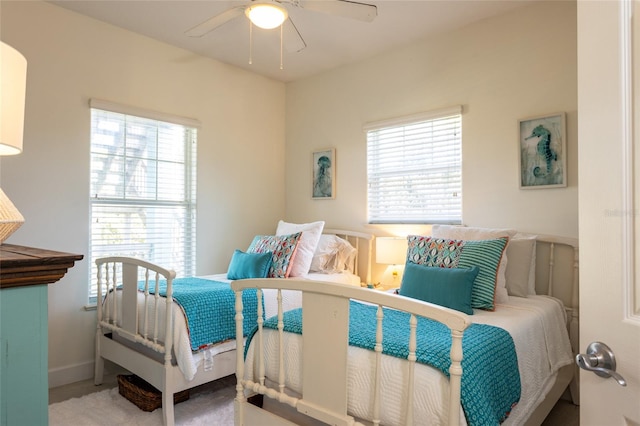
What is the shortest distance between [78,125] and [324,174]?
2.14 metres

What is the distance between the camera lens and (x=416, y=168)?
3.37 m

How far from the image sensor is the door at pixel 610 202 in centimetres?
76

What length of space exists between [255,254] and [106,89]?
5.69 feet

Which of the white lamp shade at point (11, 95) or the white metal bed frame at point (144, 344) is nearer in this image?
the white lamp shade at point (11, 95)

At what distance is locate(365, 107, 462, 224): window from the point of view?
10.4 ft

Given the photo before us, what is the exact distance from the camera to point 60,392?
273 cm

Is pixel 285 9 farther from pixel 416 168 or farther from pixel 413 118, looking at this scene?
pixel 416 168

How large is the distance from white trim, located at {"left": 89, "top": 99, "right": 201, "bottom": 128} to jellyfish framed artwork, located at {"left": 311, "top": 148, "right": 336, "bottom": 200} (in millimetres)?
1203

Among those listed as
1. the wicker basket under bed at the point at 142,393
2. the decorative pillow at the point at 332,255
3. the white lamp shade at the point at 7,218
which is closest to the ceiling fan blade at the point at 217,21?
the white lamp shade at the point at 7,218

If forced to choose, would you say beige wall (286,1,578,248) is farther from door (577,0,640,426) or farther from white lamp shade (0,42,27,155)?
white lamp shade (0,42,27,155)

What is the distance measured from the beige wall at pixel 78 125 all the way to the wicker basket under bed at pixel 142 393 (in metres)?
0.57

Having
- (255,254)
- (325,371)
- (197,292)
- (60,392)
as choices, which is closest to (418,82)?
(255,254)

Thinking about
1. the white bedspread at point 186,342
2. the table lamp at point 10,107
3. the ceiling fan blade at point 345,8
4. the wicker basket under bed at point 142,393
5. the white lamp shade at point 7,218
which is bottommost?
the wicker basket under bed at point 142,393

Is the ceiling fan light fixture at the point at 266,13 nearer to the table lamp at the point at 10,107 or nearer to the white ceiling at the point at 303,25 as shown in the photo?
the white ceiling at the point at 303,25
